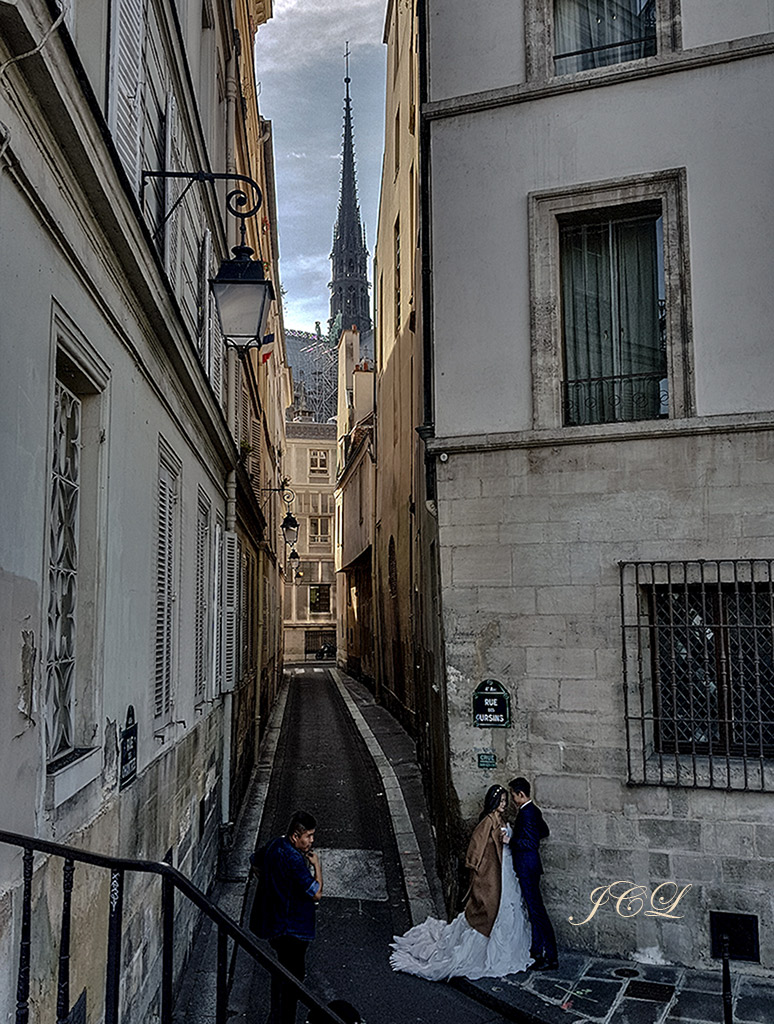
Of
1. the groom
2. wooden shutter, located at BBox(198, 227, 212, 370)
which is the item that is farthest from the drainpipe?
the groom

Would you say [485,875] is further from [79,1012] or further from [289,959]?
[79,1012]

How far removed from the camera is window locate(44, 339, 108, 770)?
4.50m

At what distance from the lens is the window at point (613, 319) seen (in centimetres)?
850

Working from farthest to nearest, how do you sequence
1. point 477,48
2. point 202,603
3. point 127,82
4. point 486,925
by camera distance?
point 202,603, point 477,48, point 486,925, point 127,82

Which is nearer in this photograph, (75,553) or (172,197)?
(75,553)

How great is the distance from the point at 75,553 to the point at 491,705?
14.6 ft

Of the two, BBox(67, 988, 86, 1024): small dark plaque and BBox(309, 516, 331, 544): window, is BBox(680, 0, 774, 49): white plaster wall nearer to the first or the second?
BBox(67, 988, 86, 1024): small dark plaque

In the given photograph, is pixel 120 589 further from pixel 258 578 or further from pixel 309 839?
pixel 258 578

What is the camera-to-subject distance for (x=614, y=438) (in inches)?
316

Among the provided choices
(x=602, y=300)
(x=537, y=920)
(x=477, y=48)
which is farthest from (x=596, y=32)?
(x=537, y=920)

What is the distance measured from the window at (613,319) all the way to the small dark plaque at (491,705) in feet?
8.15

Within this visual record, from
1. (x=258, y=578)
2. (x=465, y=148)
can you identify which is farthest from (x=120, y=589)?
(x=258, y=578)

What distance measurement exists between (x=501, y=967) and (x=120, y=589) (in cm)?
432

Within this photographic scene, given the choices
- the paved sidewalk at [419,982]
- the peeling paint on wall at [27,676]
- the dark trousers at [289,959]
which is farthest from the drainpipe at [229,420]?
the peeling paint on wall at [27,676]
